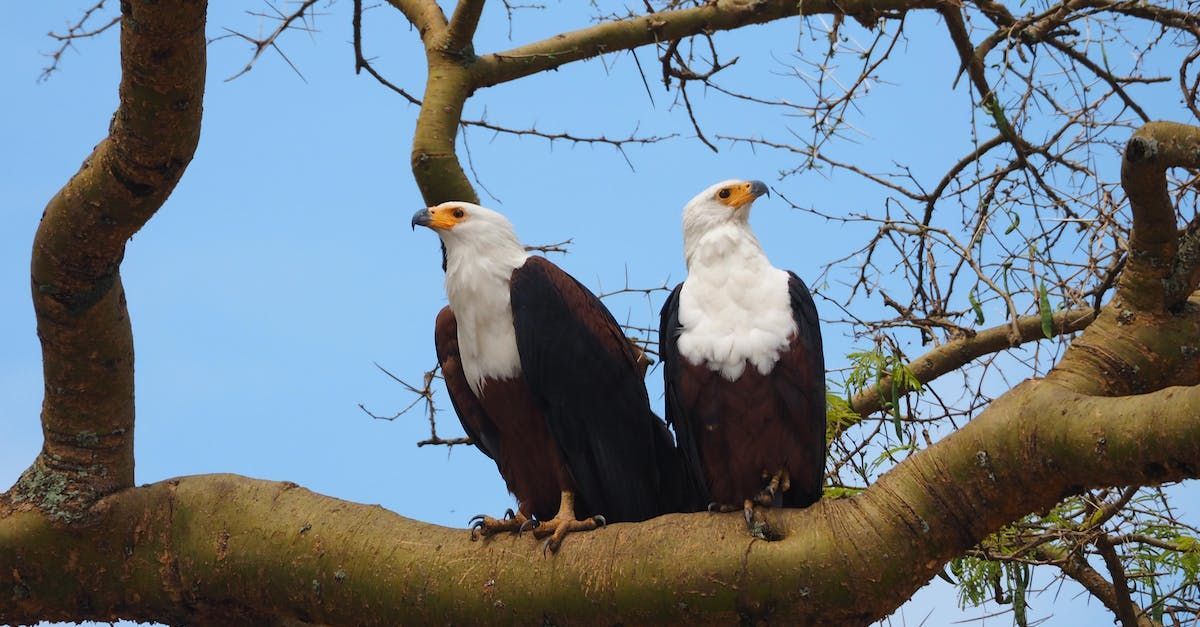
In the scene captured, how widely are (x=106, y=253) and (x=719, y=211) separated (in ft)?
6.40

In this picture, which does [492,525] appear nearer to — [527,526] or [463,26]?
[527,526]

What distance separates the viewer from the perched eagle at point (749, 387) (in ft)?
12.8

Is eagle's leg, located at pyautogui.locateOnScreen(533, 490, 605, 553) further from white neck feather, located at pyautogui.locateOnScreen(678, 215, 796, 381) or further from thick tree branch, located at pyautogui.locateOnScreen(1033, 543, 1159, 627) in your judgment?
thick tree branch, located at pyautogui.locateOnScreen(1033, 543, 1159, 627)

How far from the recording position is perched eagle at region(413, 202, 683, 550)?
13.2 ft

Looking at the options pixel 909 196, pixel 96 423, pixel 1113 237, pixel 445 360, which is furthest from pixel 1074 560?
pixel 96 423

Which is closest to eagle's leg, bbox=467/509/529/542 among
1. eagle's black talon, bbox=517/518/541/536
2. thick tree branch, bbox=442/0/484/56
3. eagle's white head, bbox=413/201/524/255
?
eagle's black talon, bbox=517/518/541/536

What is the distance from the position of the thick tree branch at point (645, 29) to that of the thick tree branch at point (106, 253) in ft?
5.65

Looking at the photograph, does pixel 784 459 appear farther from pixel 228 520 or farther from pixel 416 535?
pixel 228 520

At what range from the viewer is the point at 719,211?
14.3ft

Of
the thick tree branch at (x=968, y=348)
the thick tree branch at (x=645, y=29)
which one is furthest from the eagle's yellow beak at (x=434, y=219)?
the thick tree branch at (x=968, y=348)

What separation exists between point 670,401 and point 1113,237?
4.81ft

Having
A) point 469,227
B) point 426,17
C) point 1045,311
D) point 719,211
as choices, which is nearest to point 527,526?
point 469,227

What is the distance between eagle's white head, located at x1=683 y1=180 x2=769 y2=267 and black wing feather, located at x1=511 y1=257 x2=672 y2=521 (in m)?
0.47

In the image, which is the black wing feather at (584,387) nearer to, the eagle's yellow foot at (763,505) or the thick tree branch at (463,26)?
the eagle's yellow foot at (763,505)
